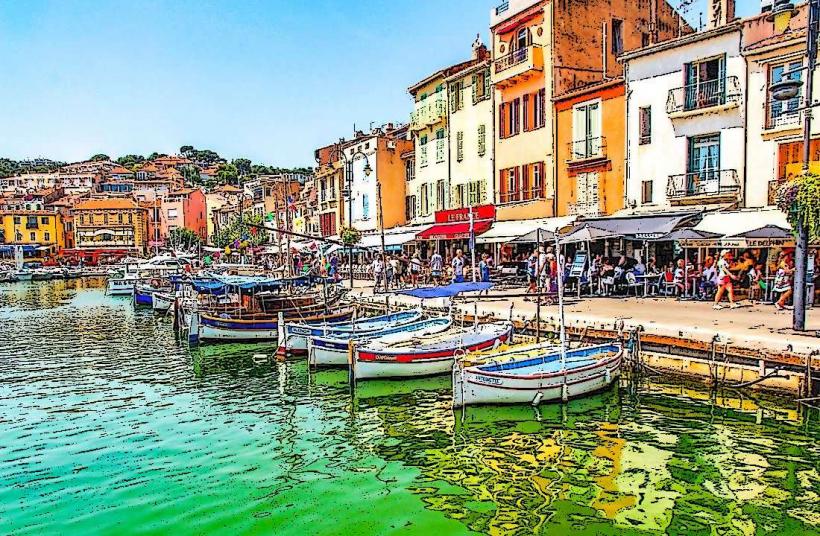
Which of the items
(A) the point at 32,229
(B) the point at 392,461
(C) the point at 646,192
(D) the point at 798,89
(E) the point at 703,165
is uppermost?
(D) the point at 798,89

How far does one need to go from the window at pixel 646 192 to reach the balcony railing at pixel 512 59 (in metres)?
10.2

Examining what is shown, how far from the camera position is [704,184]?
28.6 m

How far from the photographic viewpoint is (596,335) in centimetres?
2050

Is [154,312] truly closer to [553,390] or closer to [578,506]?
[553,390]

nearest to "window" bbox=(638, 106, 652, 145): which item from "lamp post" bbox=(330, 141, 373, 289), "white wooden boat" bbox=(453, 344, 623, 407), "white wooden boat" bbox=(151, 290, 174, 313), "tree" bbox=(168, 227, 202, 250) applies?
"white wooden boat" bbox=(453, 344, 623, 407)

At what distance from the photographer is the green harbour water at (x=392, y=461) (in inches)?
430

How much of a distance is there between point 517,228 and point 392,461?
2384 centimetres

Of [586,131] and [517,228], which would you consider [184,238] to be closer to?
[517,228]

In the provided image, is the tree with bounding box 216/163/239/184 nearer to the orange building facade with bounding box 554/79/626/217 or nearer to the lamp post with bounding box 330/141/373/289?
the lamp post with bounding box 330/141/373/289

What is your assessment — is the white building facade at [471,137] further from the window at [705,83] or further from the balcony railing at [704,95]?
the window at [705,83]

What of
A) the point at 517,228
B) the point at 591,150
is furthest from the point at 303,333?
the point at 591,150

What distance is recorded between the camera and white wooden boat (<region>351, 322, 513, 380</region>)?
65.7 feet

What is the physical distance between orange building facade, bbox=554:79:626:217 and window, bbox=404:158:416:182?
1872cm

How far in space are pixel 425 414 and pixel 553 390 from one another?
10.4ft
